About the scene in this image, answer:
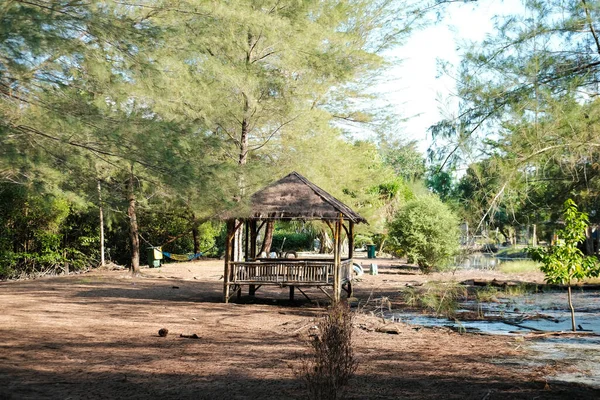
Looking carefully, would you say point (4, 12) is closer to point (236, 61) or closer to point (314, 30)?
point (236, 61)

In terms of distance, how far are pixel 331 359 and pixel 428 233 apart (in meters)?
22.6

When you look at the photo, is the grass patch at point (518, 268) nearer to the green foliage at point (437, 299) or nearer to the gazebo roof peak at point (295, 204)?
the green foliage at point (437, 299)

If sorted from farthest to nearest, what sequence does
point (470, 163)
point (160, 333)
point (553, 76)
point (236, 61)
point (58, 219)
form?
point (58, 219)
point (236, 61)
point (160, 333)
point (470, 163)
point (553, 76)

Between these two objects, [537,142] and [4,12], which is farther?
[537,142]

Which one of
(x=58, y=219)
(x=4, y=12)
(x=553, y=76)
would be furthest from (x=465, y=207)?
(x=58, y=219)

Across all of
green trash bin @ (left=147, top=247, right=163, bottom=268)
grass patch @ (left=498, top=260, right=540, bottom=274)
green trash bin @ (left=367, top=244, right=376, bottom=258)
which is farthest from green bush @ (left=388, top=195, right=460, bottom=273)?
green trash bin @ (left=367, top=244, right=376, bottom=258)

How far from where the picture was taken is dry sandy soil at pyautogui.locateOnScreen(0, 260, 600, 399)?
7.50m

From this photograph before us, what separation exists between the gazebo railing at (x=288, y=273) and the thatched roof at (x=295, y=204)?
116 centimetres

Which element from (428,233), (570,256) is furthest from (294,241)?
(570,256)

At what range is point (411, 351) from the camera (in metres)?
10.3

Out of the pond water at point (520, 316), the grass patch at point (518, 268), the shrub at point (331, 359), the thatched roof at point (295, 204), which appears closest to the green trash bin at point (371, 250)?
the grass patch at point (518, 268)

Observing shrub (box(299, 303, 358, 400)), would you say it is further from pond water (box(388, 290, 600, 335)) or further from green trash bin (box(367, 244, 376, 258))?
A: green trash bin (box(367, 244, 376, 258))

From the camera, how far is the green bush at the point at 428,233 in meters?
28.2

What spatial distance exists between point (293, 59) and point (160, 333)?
505 inches
